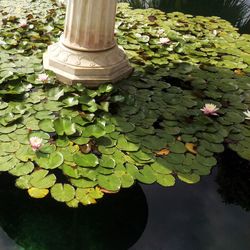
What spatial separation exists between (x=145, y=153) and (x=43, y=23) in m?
2.10

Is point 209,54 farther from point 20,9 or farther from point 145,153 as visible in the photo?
point 20,9

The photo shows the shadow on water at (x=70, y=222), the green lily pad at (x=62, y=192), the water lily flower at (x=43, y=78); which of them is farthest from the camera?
the water lily flower at (x=43, y=78)

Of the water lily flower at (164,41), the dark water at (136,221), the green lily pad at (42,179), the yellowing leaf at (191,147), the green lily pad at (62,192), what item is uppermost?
the water lily flower at (164,41)

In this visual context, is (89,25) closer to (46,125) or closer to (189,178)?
(46,125)

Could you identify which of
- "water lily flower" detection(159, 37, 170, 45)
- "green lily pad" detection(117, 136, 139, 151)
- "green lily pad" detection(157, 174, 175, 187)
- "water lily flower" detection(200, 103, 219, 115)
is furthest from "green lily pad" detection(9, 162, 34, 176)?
"water lily flower" detection(159, 37, 170, 45)

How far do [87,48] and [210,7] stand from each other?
8.82ft

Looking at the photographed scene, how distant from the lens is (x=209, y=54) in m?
3.21

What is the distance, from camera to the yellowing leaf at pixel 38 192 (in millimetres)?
1625

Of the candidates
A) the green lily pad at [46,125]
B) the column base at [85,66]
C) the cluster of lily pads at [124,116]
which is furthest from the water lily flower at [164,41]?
the green lily pad at [46,125]

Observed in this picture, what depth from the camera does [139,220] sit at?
1.63 meters

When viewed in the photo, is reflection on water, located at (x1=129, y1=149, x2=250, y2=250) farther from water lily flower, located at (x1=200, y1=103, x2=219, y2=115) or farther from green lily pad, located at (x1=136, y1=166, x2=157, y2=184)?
water lily flower, located at (x1=200, y1=103, x2=219, y2=115)

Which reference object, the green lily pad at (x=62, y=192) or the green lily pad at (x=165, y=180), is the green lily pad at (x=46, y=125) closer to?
the green lily pad at (x=62, y=192)

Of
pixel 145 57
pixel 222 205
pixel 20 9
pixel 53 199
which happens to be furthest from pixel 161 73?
pixel 20 9

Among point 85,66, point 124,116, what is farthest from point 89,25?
point 124,116
